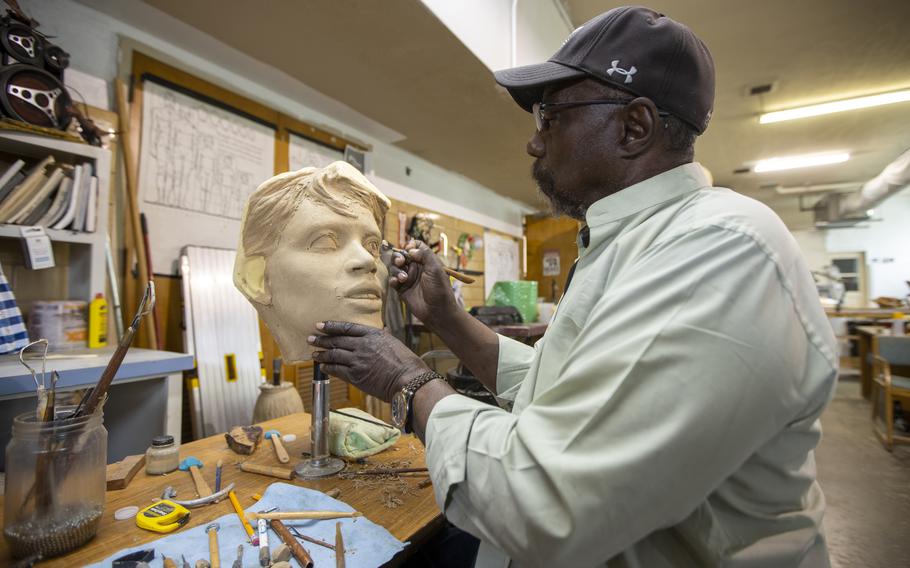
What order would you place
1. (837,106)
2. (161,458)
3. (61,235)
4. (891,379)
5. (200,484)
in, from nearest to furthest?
1. (200,484)
2. (161,458)
3. (61,235)
4. (891,379)
5. (837,106)

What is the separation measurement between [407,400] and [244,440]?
3.03ft

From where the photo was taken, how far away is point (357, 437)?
156cm

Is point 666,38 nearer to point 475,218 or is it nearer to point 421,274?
point 421,274

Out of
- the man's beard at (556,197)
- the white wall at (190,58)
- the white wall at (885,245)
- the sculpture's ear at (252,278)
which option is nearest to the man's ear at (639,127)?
the man's beard at (556,197)

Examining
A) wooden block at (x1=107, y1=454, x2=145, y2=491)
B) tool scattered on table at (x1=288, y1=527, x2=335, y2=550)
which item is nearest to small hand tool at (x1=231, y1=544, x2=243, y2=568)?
tool scattered on table at (x1=288, y1=527, x2=335, y2=550)

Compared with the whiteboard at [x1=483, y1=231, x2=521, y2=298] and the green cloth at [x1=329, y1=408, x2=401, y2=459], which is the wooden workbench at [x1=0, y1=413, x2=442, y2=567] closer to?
the green cloth at [x1=329, y1=408, x2=401, y2=459]

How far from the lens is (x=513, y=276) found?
292 inches

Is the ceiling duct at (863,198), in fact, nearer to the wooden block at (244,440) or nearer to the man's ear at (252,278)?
the man's ear at (252,278)

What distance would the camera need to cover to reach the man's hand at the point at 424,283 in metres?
1.45

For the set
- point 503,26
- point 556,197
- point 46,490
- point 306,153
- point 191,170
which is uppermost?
point 503,26

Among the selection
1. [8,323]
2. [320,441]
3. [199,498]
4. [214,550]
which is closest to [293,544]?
[214,550]

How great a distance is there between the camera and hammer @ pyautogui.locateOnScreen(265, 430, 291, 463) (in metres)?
1.48

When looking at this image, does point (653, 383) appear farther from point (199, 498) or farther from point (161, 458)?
point (161, 458)

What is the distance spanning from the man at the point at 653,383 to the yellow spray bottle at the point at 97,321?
2.07m
